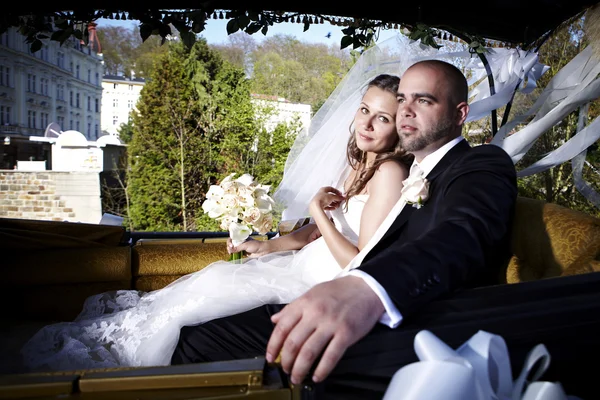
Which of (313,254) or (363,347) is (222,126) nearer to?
(313,254)

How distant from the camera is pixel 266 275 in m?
2.26

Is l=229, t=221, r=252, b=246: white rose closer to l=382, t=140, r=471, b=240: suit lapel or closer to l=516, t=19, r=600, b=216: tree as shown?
l=382, t=140, r=471, b=240: suit lapel

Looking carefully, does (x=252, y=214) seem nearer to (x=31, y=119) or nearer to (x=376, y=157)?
(x=376, y=157)

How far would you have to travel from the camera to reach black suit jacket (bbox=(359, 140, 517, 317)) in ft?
3.48

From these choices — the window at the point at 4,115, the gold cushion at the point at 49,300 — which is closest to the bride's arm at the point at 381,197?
the gold cushion at the point at 49,300

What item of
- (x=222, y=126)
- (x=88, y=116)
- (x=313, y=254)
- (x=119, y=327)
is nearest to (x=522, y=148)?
(x=313, y=254)

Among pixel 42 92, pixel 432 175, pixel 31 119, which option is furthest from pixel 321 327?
pixel 42 92

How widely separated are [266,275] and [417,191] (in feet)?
3.08

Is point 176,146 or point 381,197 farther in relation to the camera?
point 176,146

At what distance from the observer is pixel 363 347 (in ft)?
3.11

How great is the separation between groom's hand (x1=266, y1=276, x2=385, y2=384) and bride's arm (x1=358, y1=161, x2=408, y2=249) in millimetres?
970

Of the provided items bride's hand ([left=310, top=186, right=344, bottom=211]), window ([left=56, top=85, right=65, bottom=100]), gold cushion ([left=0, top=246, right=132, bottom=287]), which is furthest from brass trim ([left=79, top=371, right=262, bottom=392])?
window ([left=56, top=85, right=65, bottom=100])

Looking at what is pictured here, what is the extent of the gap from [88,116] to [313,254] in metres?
66.2

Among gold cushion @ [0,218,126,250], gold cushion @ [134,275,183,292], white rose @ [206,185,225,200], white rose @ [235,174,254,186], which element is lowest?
gold cushion @ [134,275,183,292]
